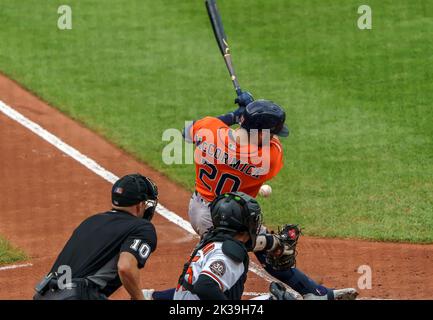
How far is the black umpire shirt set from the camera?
700 cm

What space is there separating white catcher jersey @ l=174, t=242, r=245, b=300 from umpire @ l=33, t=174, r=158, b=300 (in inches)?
15.7

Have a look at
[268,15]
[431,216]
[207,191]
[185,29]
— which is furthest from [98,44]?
[207,191]

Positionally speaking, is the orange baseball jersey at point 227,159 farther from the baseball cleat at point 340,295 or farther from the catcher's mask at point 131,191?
the catcher's mask at point 131,191

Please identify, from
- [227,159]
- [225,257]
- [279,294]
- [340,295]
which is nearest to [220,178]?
[227,159]

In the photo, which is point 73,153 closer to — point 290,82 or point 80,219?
point 80,219

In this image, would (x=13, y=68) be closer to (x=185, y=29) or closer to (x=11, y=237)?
(x=185, y=29)

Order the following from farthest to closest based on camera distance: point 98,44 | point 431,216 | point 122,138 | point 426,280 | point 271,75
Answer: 1. point 98,44
2. point 271,75
3. point 122,138
4. point 431,216
5. point 426,280

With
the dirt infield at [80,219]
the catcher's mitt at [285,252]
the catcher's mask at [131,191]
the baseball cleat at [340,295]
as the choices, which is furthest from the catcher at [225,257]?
the dirt infield at [80,219]

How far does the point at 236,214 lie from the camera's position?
6785 millimetres

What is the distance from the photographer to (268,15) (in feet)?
60.0

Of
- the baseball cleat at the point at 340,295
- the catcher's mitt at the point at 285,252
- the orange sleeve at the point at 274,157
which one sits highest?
the orange sleeve at the point at 274,157

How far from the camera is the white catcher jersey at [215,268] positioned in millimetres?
6555

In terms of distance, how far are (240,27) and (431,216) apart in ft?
24.2

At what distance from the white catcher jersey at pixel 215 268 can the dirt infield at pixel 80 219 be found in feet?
9.46
